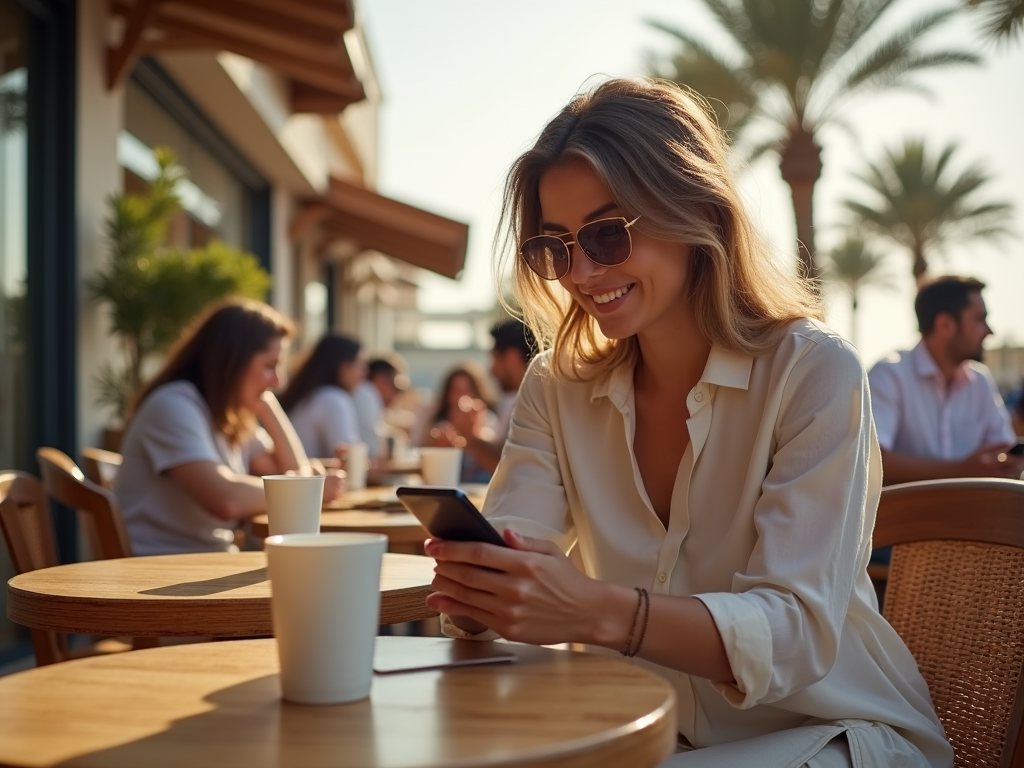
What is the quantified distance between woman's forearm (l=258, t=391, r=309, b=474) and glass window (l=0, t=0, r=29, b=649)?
1381 millimetres

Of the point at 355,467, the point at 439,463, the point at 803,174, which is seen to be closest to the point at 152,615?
the point at 439,463

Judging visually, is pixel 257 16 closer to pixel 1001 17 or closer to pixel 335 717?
pixel 335 717

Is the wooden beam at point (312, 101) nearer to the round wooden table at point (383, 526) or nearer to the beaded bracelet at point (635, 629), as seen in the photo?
the round wooden table at point (383, 526)

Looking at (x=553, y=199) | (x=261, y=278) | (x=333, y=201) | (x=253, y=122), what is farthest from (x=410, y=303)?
→ (x=553, y=199)

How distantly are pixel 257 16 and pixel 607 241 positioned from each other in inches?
212

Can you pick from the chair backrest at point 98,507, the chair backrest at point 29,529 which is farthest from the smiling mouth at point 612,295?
the chair backrest at point 98,507

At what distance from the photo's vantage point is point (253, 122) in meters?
8.98

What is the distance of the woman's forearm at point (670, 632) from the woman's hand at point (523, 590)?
0.11 feet

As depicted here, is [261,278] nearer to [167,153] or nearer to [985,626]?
[167,153]

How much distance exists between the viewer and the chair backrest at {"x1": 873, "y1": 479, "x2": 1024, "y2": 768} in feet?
5.90

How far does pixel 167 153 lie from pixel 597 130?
4.65 meters

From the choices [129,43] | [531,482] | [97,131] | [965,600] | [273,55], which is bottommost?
[965,600]

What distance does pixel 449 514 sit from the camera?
1343 millimetres

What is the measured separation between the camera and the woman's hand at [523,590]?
4.43ft
